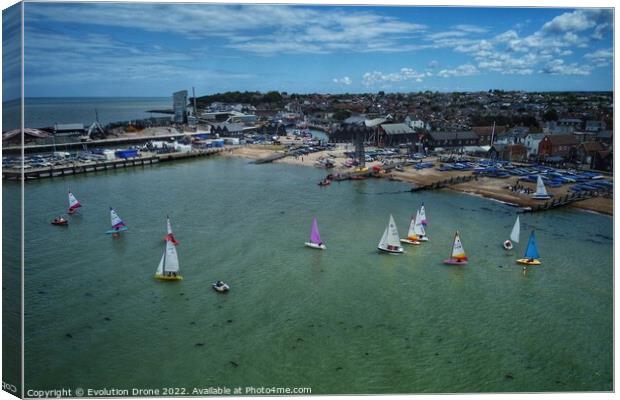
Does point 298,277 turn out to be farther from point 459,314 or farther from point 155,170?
point 155,170

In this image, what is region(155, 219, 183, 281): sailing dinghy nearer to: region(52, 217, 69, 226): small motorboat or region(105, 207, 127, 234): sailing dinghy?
region(105, 207, 127, 234): sailing dinghy

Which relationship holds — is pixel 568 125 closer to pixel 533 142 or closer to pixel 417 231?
pixel 533 142

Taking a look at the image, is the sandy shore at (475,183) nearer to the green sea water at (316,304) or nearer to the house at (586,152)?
the green sea water at (316,304)

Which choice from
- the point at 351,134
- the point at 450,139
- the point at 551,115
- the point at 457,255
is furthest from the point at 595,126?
the point at 351,134

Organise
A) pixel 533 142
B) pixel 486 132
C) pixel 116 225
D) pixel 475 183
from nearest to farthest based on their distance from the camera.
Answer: pixel 116 225 < pixel 475 183 < pixel 533 142 < pixel 486 132

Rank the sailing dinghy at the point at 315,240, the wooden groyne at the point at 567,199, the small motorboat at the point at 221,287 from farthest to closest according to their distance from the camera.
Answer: the wooden groyne at the point at 567,199, the sailing dinghy at the point at 315,240, the small motorboat at the point at 221,287

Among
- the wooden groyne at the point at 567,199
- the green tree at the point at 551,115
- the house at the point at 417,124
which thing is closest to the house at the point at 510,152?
the green tree at the point at 551,115

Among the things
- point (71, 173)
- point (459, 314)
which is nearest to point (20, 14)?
Result: point (459, 314)
